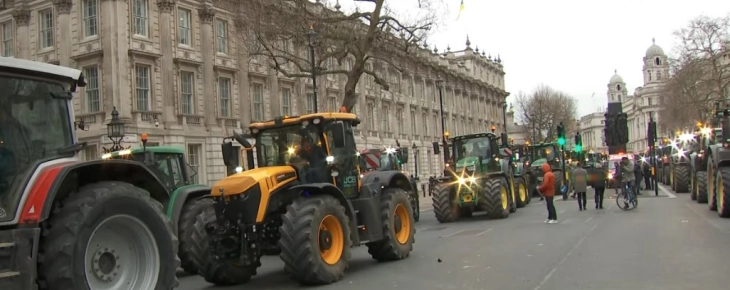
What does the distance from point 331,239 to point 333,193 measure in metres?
0.72

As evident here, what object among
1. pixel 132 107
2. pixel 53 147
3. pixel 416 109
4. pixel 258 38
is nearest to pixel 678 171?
pixel 258 38

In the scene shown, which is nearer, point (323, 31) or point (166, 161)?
point (166, 161)

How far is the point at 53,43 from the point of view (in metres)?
32.2

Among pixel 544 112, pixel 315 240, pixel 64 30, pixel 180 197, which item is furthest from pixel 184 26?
pixel 544 112

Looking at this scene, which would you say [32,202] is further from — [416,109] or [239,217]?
[416,109]

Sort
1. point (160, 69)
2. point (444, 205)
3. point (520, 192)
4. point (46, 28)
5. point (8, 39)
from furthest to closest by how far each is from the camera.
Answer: point (8, 39) → point (46, 28) → point (160, 69) → point (520, 192) → point (444, 205)

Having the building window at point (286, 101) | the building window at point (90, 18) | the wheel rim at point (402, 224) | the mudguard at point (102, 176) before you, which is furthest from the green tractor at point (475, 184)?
the building window at point (286, 101)

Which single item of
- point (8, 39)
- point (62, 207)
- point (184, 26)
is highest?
point (184, 26)

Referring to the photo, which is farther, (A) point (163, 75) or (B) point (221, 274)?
(A) point (163, 75)

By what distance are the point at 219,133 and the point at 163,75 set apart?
15.4ft

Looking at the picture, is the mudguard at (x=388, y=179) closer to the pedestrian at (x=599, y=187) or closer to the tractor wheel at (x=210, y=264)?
the tractor wheel at (x=210, y=264)

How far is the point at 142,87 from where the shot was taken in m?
31.2

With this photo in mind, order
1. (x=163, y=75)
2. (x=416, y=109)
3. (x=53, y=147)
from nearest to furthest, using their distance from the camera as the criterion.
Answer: (x=53, y=147), (x=163, y=75), (x=416, y=109)

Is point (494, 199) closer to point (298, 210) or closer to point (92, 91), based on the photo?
point (298, 210)
